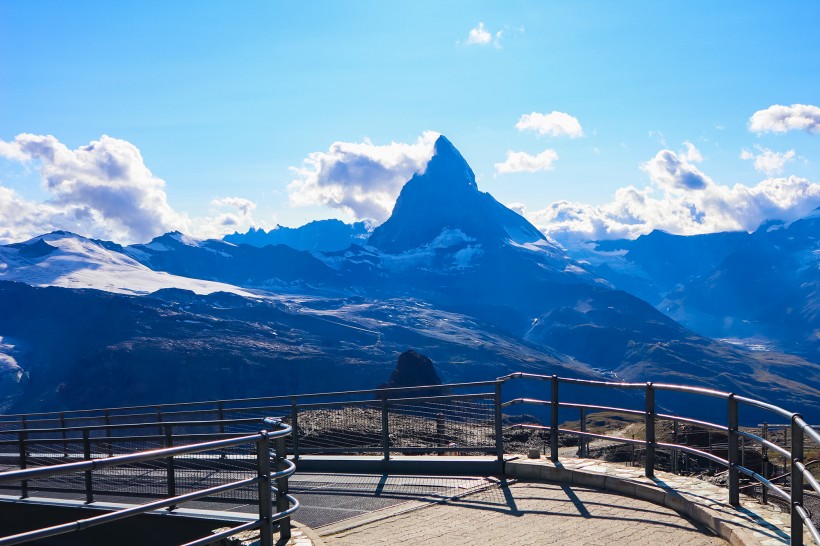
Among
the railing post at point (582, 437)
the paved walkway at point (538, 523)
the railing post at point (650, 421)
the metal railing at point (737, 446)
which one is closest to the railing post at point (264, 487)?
the paved walkway at point (538, 523)

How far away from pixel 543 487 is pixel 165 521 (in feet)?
19.2

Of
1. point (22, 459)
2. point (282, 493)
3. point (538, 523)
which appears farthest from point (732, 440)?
point (22, 459)

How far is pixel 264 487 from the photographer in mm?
7941

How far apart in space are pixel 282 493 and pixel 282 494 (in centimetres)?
2

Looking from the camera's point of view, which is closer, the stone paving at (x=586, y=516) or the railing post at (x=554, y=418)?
the stone paving at (x=586, y=516)

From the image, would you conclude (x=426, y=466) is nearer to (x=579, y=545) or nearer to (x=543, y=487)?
(x=543, y=487)

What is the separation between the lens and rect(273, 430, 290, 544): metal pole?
8.87m

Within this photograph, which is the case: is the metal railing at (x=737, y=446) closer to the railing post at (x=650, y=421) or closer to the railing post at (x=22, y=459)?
the railing post at (x=650, y=421)

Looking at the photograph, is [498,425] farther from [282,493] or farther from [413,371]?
[413,371]

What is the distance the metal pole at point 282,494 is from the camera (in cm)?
887

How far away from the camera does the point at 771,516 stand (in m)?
8.94

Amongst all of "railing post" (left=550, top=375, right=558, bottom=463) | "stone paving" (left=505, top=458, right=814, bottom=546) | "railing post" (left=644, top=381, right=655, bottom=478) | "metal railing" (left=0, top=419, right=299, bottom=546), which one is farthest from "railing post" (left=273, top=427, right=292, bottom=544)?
"railing post" (left=550, top=375, right=558, bottom=463)

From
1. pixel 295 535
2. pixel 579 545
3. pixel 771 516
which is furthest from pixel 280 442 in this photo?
pixel 771 516

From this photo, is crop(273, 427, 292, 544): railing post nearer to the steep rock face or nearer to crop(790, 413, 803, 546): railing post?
crop(790, 413, 803, 546): railing post
